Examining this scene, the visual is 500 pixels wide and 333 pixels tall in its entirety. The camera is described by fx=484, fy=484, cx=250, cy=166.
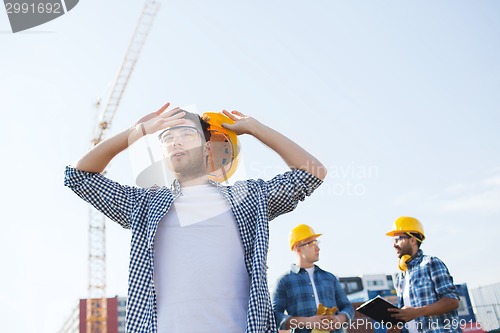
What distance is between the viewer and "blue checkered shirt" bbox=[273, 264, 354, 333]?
5031mm

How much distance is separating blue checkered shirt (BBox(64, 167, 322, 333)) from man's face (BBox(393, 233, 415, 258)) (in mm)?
3161

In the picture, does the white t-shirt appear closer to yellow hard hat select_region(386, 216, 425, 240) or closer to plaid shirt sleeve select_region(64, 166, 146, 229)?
plaid shirt sleeve select_region(64, 166, 146, 229)

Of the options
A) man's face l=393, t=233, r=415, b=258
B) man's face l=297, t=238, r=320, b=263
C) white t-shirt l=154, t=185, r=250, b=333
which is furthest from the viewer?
man's face l=297, t=238, r=320, b=263

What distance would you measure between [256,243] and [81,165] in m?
1.02

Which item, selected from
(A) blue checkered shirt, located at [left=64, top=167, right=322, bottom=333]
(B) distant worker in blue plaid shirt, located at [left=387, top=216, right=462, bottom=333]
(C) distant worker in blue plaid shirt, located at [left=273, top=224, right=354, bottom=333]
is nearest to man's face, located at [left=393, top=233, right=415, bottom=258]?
(B) distant worker in blue plaid shirt, located at [left=387, top=216, right=462, bottom=333]

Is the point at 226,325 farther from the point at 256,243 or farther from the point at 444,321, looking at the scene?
the point at 444,321

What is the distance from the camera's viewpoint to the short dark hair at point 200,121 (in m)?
2.65

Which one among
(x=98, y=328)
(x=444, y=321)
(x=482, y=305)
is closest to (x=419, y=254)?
(x=444, y=321)

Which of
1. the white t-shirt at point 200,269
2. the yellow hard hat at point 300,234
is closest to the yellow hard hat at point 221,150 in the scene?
the white t-shirt at point 200,269

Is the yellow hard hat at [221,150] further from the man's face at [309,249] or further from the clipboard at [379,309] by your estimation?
the man's face at [309,249]

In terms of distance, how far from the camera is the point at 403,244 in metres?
5.44

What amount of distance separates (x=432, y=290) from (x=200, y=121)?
3245mm

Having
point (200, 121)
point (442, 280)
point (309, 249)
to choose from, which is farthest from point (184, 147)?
point (309, 249)

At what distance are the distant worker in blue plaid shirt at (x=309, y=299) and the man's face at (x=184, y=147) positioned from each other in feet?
8.58
